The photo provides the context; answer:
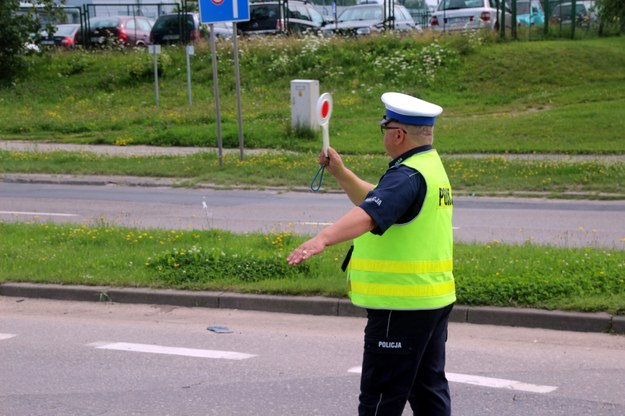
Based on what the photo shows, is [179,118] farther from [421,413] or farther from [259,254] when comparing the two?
[421,413]

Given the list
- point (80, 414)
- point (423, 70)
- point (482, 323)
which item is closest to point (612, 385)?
point (482, 323)

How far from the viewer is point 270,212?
14.3 metres

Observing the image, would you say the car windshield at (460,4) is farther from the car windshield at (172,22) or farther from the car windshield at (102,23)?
the car windshield at (102,23)

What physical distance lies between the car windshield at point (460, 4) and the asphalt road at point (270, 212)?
61.3 ft

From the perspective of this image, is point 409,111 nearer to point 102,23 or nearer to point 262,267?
point 262,267

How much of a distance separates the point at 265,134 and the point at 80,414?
16.5 meters

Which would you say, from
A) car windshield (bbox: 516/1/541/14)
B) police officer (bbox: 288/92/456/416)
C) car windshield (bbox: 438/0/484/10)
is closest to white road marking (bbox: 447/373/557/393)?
police officer (bbox: 288/92/456/416)

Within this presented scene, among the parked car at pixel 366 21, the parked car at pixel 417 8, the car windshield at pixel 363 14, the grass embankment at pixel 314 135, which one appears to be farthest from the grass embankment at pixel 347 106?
the parked car at pixel 417 8

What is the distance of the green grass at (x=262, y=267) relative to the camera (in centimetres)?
785

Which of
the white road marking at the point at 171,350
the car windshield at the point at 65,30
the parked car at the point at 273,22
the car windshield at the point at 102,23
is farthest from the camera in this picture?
the car windshield at the point at 65,30

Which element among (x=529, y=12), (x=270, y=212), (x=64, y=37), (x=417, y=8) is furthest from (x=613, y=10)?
(x=417, y=8)

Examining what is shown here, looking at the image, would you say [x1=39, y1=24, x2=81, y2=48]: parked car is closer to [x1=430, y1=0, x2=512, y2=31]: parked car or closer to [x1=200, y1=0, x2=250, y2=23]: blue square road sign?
[x1=430, y1=0, x2=512, y2=31]: parked car

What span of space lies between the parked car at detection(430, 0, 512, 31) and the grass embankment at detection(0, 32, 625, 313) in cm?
196

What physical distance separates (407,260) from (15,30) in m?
29.2
